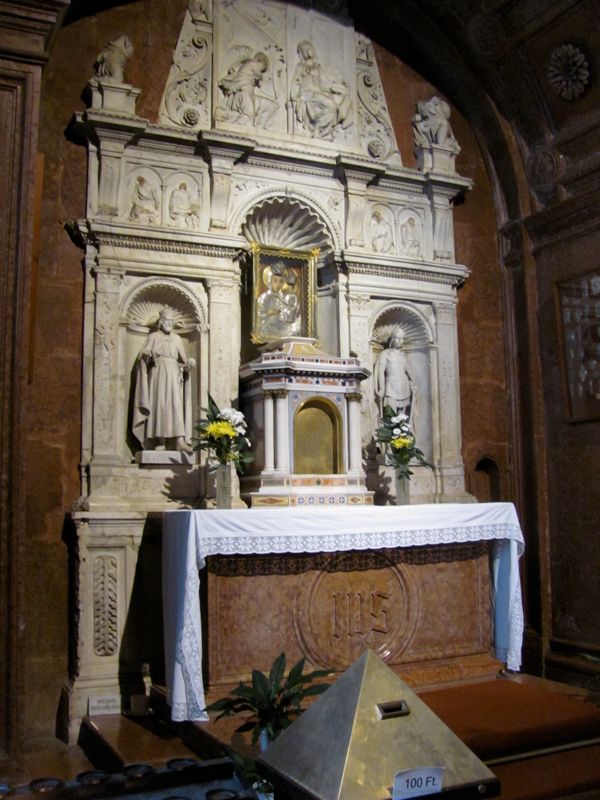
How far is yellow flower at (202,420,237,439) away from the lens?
6.41 metres

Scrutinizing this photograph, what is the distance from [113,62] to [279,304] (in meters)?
2.50

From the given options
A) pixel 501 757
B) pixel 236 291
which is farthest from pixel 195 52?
pixel 501 757

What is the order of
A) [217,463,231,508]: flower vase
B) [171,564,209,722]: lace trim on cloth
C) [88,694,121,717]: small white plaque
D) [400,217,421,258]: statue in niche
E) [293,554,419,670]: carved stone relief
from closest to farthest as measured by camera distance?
[171,564,209,722]: lace trim on cloth, [293,554,419,670]: carved stone relief, [88,694,121,717]: small white plaque, [217,463,231,508]: flower vase, [400,217,421,258]: statue in niche

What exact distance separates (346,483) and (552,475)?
2.34 meters

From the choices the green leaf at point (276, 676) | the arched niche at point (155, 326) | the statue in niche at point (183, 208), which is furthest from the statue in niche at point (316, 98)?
the green leaf at point (276, 676)

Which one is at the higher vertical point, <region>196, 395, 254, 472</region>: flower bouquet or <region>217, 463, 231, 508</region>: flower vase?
<region>196, 395, 254, 472</region>: flower bouquet

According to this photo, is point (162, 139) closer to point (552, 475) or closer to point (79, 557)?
point (79, 557)

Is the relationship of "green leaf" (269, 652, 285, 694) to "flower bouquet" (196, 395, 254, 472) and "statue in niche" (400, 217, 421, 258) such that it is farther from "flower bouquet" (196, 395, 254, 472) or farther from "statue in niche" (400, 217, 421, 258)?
"statue in niche" (400, 217, 421, 258)

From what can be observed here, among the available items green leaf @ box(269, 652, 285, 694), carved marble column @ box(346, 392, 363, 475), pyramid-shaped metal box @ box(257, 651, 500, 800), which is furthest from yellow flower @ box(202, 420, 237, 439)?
pyramid-shaped metal box @ box(257, 651, 500, 800)

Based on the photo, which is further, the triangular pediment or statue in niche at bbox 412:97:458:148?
statue in niche at bbox 412:97:458:148

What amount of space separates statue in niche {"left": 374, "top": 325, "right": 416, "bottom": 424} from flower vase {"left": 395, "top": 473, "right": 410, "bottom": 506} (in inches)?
33.0

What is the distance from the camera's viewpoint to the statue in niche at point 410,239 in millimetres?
8227

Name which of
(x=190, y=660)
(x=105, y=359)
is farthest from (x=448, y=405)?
(x=190, y=660)

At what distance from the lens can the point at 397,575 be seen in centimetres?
644
